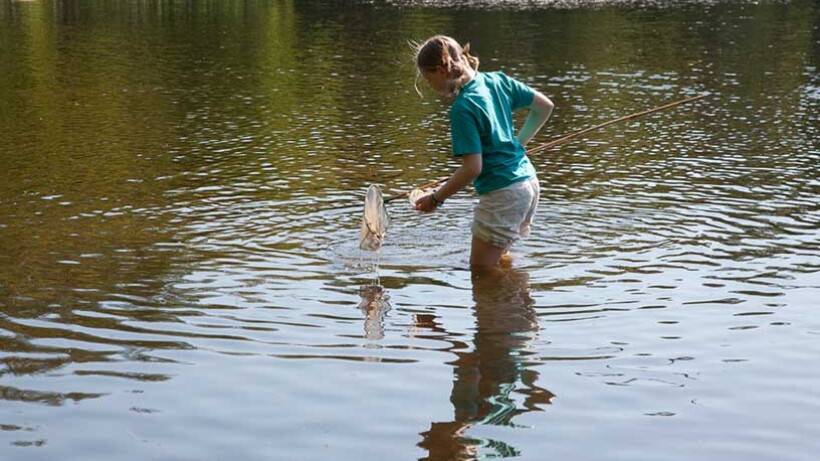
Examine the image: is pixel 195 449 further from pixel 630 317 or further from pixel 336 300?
pixel 630 317

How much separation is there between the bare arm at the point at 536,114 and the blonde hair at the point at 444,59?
89cm

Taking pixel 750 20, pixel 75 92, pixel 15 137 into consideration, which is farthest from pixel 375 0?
pixel 15 137

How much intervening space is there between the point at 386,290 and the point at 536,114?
1.82 meters

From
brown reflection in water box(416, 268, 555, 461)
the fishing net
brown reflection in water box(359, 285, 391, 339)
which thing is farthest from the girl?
the fishing net

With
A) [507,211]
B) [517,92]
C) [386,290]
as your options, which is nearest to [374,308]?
[386,290]

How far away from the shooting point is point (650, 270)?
30.4 feet

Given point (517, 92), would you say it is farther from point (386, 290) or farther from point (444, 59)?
point (386, 290)

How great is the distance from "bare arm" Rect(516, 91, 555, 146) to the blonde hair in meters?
0.89

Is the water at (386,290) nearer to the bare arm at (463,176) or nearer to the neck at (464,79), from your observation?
the bare arm at (463,176)

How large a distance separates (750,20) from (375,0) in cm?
2124

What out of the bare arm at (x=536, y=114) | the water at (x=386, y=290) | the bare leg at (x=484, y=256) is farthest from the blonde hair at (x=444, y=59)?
the water at (x=386, y=290)

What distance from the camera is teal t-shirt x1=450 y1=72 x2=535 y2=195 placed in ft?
26.1

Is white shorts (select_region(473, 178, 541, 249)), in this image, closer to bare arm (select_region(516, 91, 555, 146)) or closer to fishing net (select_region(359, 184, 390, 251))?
bare arm (select_region(516, 91, 555, 146))

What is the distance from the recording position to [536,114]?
29.0 ft
